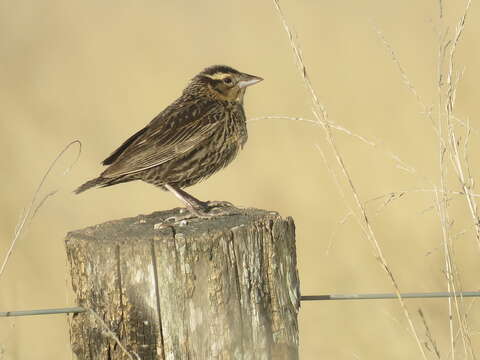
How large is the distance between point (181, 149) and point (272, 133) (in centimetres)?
353

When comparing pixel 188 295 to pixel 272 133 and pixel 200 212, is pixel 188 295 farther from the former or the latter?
pixel 272 133

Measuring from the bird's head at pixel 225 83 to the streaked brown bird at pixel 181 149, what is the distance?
0.13 meters

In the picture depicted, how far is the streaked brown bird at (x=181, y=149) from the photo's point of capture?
5.11 metres

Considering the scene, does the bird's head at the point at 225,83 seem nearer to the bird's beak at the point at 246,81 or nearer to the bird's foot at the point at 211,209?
the bird's beak at the point at 246,81

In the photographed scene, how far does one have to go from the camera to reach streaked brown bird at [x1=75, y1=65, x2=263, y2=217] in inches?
201

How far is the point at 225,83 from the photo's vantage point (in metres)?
5.86

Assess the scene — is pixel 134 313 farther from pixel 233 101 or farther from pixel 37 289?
pixel 37 289

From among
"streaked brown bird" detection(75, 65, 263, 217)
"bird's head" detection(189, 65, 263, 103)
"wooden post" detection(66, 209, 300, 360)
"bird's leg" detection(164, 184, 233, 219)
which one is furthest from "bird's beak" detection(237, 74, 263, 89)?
"wooden post" detection(66, 209, 300, 360)

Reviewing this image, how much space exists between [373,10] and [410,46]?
1361 millimetres

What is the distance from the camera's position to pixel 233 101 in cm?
581

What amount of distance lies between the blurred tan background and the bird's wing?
2.19ft

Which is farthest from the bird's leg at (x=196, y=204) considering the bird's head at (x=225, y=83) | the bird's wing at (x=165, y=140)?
the bird's head at (x=225, y=83)

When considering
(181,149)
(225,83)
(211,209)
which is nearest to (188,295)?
(211,209)

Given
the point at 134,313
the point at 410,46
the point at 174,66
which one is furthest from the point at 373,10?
the point at 134,313
